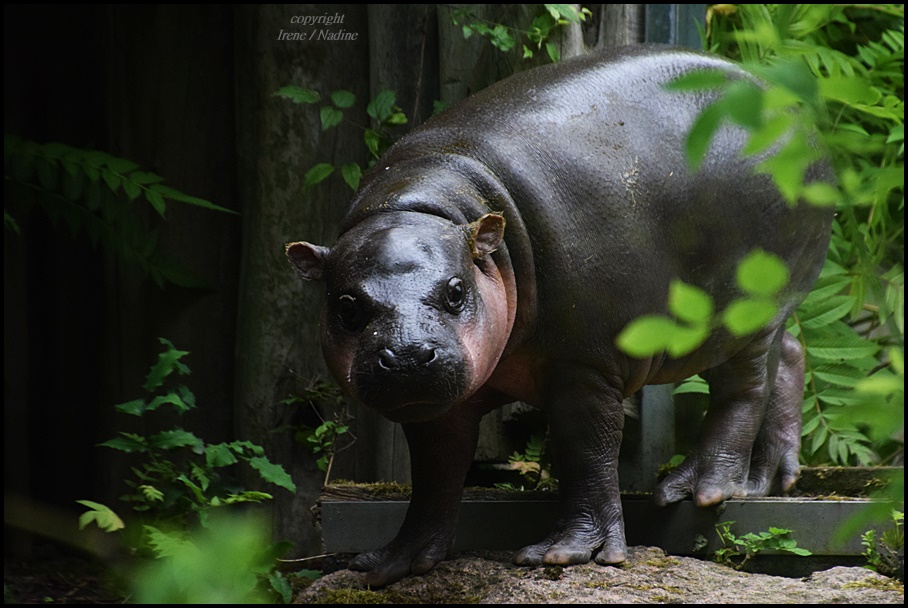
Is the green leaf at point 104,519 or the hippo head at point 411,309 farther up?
the hippo head at point 411,309

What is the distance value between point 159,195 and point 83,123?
142 cm

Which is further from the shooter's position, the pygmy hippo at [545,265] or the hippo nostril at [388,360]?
the pygmy hippo at [545,265]

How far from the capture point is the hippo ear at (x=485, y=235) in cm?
277

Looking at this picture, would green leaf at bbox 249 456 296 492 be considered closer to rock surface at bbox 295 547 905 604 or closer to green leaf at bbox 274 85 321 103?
rock surface at bbox 295 547 905 604

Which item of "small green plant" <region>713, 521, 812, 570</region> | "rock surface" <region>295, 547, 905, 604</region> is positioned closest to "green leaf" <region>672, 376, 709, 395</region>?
"small green plant" <region>713, 521, 812, 570</region>

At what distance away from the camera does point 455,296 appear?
2686 mm

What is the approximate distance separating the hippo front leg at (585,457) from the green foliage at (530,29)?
59.0 inches

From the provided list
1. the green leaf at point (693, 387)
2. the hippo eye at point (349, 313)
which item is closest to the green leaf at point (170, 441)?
the hippo eye at point (349, 313)

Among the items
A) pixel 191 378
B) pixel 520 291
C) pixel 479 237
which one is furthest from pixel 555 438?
pixel 191 378

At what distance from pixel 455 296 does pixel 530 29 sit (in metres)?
1.74

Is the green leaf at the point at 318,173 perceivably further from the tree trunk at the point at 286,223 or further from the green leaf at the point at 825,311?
the green leaf at the point at 825,311

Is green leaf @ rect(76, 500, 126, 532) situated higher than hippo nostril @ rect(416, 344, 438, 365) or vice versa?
hippo nostril @ rect(416, 344, 438, 365)

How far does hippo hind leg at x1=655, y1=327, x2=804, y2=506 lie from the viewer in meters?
3.53

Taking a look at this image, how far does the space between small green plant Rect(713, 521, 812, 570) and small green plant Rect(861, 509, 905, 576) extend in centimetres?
20
